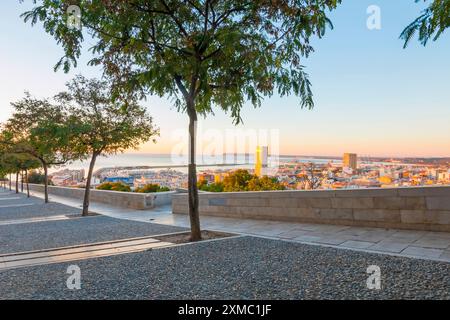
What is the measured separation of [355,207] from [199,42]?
227 inches

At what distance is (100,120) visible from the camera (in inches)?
542

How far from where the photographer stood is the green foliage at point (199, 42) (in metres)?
6.41

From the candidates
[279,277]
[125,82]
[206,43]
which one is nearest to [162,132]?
[125,82]

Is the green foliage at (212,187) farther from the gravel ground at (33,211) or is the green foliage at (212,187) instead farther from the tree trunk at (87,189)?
the gravel ground at (33,211)

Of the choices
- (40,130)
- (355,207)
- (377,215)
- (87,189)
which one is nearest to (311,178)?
(355,207)

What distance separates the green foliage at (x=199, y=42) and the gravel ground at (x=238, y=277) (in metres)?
3.58

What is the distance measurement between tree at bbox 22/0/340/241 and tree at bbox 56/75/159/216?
258 inches

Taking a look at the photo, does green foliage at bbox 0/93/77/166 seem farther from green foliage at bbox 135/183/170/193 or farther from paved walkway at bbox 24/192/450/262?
paved walkway at bbox 24/192/450/262

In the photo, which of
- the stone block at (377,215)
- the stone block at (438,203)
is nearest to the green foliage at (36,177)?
the stone block at (377,215)

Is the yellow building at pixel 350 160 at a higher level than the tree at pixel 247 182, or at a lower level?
higher

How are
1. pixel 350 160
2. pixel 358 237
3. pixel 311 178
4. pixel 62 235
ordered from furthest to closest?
pixel 311 178 → pixel 350 160 → pixel 62 235 → pixel 358 237

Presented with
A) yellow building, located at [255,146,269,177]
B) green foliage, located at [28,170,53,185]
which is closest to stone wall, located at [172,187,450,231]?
yellow building, located at [255,146,269,177]

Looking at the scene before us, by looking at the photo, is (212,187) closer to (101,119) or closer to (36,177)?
(101,119)

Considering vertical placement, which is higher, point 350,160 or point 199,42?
point 199,42
